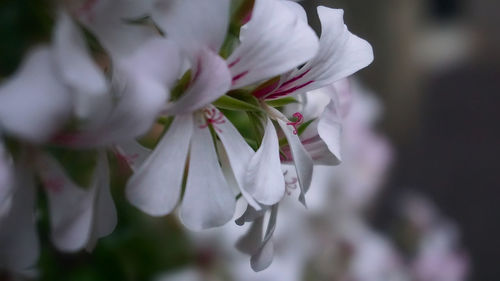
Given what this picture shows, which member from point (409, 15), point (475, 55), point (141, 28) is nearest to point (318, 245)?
point (141, 28)

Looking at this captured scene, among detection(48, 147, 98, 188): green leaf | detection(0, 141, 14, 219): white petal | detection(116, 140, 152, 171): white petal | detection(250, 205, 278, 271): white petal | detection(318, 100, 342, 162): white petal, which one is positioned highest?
Answer: detection(0, 141, 14, 219): white petal

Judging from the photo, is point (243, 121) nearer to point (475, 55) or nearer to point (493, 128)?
point (493, 128)

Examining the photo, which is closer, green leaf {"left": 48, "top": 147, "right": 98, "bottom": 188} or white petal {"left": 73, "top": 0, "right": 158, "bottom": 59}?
white petal {"left": 73, "top": 0, "right": 158, "bottom": 59}

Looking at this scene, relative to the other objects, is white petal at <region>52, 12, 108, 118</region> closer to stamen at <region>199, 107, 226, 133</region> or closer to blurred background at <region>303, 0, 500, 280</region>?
stamen at <region>199, 107, 226, 133</region>

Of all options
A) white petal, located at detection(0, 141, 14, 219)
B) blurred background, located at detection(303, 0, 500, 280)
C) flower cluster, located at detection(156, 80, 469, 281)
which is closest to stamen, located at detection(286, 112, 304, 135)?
white petal, located at detection(0, 141, 14, 219)

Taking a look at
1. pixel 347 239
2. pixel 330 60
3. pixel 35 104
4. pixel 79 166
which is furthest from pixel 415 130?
pixel 35 104
